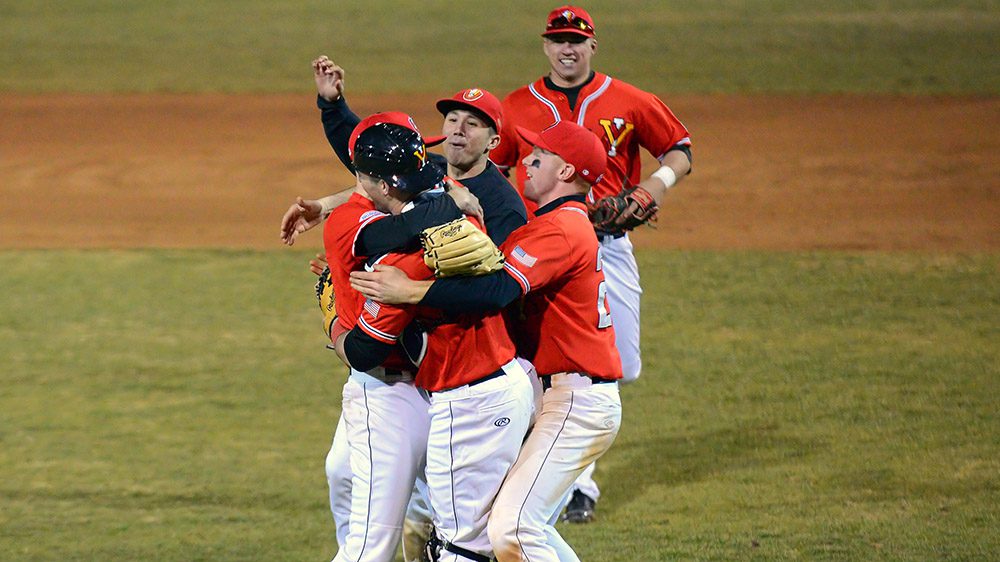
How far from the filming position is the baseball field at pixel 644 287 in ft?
20.5

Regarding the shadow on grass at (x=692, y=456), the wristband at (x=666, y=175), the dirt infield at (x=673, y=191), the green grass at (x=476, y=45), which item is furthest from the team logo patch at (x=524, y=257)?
the green grass at (x=476, y=45)

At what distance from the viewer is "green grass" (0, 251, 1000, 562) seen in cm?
592

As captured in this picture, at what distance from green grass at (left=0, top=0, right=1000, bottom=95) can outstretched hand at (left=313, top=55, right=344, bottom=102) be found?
12.3m

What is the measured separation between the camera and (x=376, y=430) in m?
4.48

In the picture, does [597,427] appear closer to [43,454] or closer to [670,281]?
[43,454]

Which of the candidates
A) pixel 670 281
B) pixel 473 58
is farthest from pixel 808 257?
pixel 473 58

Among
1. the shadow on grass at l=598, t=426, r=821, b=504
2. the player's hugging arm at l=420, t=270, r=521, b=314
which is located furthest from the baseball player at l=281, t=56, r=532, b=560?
the shadow on grass at l=598, t=426, r=821, b=504

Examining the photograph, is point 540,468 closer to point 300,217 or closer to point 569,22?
point 300,217

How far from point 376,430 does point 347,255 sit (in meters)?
0.62

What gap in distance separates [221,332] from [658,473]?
381 cm

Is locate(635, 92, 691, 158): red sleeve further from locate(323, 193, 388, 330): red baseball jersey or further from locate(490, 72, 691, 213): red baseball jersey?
locate(323, 193, 388, 330): red baseball jersey

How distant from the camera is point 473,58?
1989 centimetres

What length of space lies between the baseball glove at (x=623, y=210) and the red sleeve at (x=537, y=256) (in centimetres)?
106

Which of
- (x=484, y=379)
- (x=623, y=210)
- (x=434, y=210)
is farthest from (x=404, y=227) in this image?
(x=623, y=210)
